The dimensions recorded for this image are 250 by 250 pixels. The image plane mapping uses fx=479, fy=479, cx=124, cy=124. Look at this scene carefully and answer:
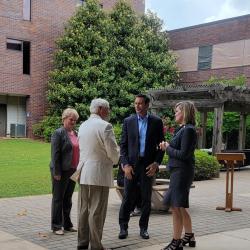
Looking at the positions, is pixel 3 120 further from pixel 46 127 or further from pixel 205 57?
Result: pixel 205 57

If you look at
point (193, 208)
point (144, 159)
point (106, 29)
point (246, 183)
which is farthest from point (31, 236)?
point (106, 29)

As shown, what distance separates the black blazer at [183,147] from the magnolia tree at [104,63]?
20104mm

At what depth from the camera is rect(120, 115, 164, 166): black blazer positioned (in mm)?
6465

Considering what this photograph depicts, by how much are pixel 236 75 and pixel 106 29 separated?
27.0 feet

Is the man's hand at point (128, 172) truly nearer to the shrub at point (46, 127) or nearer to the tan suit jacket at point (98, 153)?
the tan suit jacket at point (98, 153)

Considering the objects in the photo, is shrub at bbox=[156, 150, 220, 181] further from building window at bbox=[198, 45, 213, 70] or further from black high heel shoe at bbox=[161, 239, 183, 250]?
building window at bbox=[198, 45, 213, 70]

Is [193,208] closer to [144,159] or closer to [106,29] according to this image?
[144,159]

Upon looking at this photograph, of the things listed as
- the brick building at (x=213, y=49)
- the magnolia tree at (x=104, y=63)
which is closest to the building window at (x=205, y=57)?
the brick building at (x=213, y=49)

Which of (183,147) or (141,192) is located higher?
(183,147)

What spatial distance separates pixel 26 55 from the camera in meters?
28.5

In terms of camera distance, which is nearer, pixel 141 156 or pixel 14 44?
pixel 141 156

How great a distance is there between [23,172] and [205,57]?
19502 millimetres

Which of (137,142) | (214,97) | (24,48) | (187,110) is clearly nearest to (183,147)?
(187,110)

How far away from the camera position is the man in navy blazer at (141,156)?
6430mm
